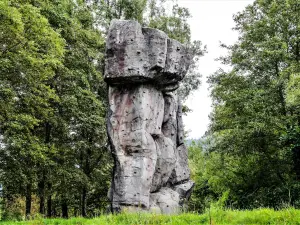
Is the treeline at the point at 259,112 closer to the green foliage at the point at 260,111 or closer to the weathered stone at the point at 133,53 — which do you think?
the green foliage at the point at 260,111

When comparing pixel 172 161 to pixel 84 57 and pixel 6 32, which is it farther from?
pixel 84 57

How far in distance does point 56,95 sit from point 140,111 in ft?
31.5

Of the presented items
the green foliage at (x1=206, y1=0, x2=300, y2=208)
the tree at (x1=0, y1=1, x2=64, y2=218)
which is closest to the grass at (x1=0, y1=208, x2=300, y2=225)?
the tree at (x1=0, y1=1, x2=64, y2=218)

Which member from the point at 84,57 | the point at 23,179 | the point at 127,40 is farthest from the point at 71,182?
the point at 127,40

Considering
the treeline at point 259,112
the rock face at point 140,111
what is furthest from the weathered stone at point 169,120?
the treeline at point 259,112

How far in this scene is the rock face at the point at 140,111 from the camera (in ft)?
25.6

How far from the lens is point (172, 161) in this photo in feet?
29.8

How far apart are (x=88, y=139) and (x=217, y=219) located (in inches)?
676

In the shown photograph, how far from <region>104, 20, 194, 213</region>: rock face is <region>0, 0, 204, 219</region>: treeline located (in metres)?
5.61

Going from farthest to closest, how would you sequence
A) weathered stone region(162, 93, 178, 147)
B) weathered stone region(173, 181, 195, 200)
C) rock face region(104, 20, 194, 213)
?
weathered stone region(162, 93, 178, 147)
weathered stone region(173, 181, 195, 200)
rock face region(104, 20, 194, 213)

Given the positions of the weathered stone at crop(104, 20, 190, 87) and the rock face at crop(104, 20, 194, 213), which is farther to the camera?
the weathered stone at crop(104, 20, 190, 87)

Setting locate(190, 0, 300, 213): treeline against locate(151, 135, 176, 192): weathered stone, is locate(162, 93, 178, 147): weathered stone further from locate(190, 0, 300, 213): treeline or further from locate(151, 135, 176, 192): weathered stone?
locate(190, 0, 300, 213): treeline

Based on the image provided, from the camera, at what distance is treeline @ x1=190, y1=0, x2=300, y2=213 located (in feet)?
59.2

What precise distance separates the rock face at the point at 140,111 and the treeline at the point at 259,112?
352 inches
